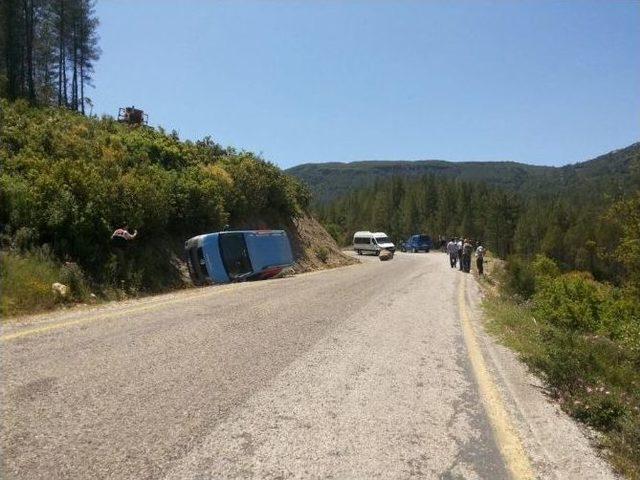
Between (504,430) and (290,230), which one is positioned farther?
(290,230)

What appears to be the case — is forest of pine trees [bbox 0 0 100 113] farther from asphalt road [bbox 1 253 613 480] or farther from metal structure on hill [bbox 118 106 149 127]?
asphalt road [bbox 1 253 613 480]

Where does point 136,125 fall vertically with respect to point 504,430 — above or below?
above

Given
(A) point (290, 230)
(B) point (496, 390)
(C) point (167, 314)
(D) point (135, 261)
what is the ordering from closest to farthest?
(B) point (496, 390) < (C) point (167, 314) < (D) point (135, 261) < (A) point (290, 230)

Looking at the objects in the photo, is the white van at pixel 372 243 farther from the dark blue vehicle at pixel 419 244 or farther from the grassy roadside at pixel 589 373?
the grassy roadside at pixel 589 373

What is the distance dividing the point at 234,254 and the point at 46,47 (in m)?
40.6

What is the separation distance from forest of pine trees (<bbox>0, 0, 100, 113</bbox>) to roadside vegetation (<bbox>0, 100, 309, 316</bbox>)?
18961mm

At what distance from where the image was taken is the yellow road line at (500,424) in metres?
3.82

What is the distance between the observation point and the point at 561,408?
211 inches

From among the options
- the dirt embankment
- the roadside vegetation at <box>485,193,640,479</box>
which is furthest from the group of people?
the dirt embankment

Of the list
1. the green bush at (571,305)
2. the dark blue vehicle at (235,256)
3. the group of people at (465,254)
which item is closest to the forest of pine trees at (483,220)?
the group of people at (465,254)

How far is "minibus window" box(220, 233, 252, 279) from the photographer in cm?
2002

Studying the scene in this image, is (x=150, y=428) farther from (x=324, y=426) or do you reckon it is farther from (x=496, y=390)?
(x=496, y=390)

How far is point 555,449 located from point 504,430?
44 centimetres

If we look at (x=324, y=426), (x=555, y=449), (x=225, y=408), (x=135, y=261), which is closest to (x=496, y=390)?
(x=555, y=449)
